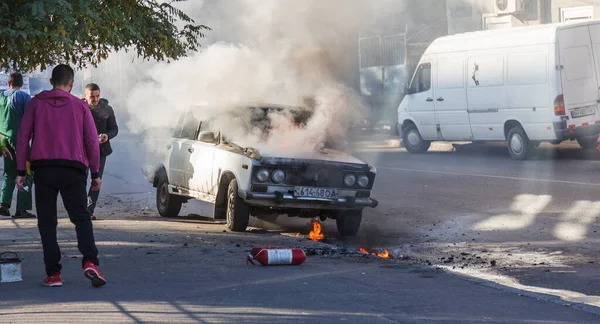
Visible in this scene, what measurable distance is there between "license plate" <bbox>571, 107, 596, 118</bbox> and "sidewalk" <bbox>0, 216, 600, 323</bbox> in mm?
12272

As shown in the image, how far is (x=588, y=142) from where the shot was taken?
20.9m

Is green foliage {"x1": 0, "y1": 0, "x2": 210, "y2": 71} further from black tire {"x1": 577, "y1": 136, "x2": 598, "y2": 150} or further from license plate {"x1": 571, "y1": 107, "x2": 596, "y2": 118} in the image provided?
black tire {"x1": 577, "y1": 136, "x2": 598, "y2": 150}

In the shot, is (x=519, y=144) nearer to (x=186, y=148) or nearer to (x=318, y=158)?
(x=186, y=148)

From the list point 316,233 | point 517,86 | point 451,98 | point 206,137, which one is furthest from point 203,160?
point 451,98

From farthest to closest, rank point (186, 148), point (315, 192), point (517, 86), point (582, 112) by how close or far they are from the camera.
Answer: point (517, 86) < point (582, 112) < point (186, 148) < point (315, 192)

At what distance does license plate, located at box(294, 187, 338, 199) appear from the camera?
10.7m

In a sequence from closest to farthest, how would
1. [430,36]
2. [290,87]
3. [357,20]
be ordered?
1. [290,87]
2. [357,20]
3. [430,36]

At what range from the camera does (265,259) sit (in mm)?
8078

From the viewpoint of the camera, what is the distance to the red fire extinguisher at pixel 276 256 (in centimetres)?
809

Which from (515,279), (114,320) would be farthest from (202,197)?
(114,320)

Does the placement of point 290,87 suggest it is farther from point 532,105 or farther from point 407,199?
point 532,105

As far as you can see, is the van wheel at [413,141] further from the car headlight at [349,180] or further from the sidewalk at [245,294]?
the sidewalk at [245,294]

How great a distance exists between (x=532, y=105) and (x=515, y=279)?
42.6 ft

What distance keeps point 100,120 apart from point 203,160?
137cm
